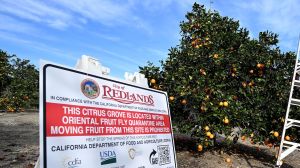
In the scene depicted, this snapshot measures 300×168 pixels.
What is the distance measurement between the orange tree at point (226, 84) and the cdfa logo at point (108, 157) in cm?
474

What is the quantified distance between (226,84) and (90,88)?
20.8 feet

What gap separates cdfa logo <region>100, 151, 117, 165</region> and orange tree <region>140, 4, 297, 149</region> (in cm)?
474

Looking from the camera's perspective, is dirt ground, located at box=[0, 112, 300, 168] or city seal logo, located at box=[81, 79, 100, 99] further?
dirt ground, located at box=[0, 112, 300, 168]

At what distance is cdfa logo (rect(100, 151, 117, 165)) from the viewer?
378cm

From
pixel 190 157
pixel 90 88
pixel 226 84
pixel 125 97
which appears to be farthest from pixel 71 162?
pixel 226 84

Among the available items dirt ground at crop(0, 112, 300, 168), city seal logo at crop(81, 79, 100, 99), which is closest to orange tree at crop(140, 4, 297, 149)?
dirt ground at crop(0, 112, 300, 168)

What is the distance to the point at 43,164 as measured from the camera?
3182mm

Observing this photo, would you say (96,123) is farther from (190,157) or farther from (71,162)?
(190,157)

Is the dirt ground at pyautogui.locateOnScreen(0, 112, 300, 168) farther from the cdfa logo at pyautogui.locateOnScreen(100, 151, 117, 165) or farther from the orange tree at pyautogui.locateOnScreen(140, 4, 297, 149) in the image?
the cdfa logo at pyautogui.locateOnScreen(100, 151, 117, 165)

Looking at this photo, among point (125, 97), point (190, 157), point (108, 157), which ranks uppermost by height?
point (125, 97)

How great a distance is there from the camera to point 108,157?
3.86m

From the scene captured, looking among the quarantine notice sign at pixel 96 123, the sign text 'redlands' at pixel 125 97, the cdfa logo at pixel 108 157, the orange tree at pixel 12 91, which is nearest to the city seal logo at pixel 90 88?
the quarantine notice sign at pixel 96 123

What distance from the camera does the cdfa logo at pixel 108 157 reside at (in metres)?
3.78

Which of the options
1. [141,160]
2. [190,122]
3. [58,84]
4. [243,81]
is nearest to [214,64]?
[243,81]
